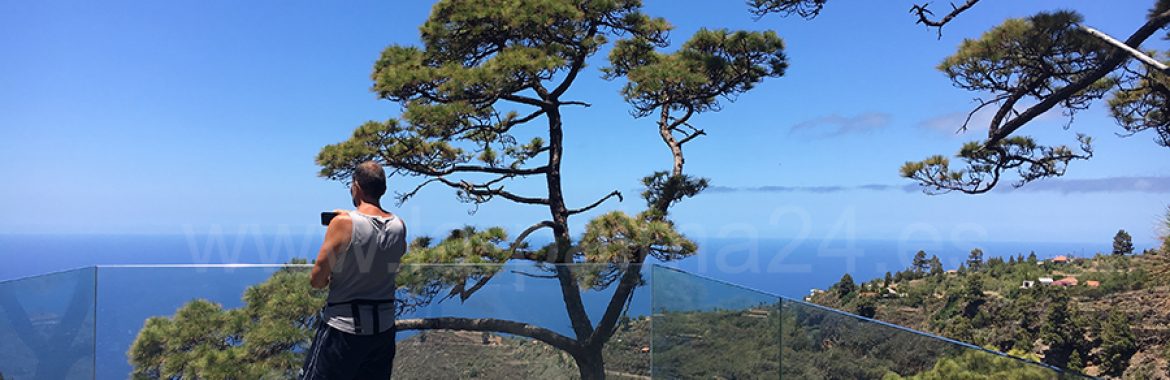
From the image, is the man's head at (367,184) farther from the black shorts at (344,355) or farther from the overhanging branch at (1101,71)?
the overhanging branch at (1101,71)

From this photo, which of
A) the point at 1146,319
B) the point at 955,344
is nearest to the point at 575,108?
the point at 955,344

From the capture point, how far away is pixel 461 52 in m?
8.16

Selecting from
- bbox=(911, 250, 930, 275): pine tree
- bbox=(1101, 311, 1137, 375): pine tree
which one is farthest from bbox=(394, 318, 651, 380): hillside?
bbox=(911, 250, 930, 275): pine tree

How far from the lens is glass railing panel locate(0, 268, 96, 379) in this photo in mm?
3457

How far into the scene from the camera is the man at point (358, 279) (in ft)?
7.16

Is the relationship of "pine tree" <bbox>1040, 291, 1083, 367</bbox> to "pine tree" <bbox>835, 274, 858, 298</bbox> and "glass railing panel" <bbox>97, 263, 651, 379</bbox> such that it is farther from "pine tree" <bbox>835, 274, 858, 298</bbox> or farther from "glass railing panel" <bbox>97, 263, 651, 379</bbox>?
"glass railing panel" <bbox>97, 263, 651, 379</bbox>

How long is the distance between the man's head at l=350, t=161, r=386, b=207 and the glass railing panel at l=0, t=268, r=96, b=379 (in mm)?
2230

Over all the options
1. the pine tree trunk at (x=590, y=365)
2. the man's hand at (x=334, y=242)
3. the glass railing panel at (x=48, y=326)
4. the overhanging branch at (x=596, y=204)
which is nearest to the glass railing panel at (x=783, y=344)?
the pine tree trunk at (x=590, y=365)

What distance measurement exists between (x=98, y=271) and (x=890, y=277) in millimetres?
15825

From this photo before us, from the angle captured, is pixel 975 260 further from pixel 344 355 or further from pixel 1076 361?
pixel 344 355

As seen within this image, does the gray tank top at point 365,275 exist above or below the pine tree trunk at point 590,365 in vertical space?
above

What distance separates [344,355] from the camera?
2.29 metres

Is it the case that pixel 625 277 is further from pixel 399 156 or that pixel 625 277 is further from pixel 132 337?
pixel 399 156

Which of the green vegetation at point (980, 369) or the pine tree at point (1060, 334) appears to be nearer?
the green vegetation at point (980, 369)
